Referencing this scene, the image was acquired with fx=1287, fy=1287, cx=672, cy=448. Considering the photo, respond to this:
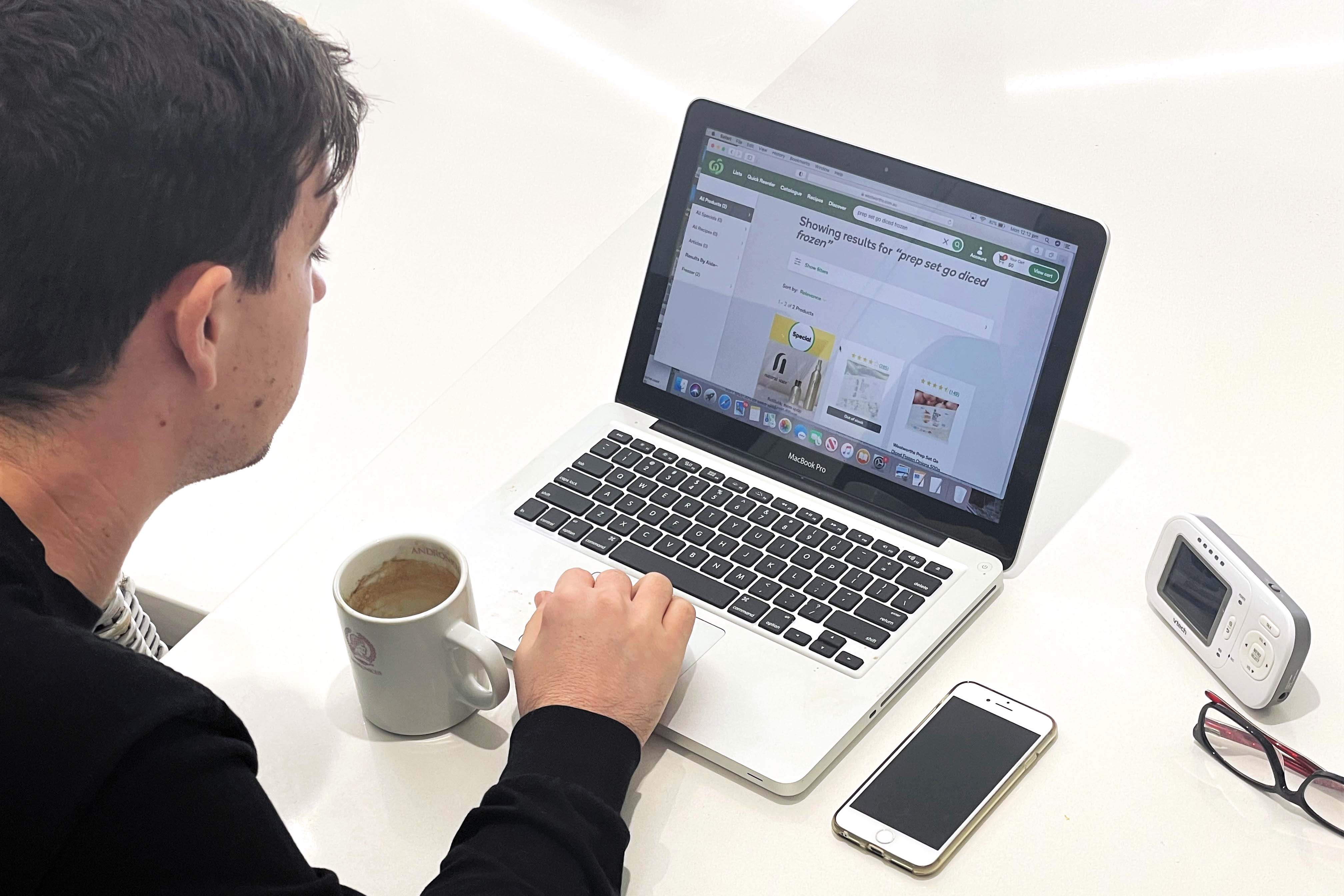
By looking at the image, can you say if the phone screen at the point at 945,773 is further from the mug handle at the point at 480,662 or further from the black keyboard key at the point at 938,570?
the mug handle at the point at 480,662

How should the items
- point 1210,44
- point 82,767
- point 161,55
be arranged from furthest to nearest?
point 1210,44 < point 161,55 < point 82,767

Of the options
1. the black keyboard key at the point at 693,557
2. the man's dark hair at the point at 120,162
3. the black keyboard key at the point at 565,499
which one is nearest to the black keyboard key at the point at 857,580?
the black keyboard key at the point at 693,557

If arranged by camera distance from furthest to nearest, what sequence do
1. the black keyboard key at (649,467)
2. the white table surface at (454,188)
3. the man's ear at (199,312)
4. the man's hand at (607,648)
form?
the white table surface at (454,188), the black keyboard key at (649,467), the man's hand at (607,648), the man's ear at (199,312)

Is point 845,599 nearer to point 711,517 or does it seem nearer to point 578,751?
point 711,517

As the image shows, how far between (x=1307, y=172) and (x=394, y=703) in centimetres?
112

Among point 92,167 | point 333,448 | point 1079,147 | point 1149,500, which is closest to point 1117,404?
point 1149,500

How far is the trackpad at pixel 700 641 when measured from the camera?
90 cm

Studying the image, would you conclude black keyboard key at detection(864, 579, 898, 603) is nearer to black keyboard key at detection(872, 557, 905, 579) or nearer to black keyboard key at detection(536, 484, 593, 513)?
black keyboard key at detection(872, 557, 905, 579)

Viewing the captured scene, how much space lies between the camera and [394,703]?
2.83ft

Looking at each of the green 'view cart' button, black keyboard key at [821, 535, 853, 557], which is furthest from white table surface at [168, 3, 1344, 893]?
the green 'view cart' button

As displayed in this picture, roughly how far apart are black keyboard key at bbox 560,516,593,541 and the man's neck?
299 mm

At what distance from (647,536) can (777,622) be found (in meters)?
0.13

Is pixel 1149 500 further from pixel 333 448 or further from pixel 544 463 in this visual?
pixel 333 448

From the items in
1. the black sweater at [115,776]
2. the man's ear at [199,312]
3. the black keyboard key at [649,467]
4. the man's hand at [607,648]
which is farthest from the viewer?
the black keyboard key at [649,467]
